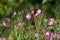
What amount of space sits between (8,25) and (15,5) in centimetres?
123

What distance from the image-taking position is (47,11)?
16.7ft

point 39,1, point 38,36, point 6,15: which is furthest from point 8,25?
point 39,1

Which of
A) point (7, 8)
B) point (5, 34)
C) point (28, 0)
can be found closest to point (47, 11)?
point (28, 0)

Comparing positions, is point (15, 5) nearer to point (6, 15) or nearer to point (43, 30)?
point (6, 15)

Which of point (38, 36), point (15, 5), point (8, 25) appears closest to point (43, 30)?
point (38, 36)

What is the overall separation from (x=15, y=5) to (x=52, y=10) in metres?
0.72

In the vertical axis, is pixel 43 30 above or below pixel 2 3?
Result: below

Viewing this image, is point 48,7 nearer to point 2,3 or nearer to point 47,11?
point 47,11

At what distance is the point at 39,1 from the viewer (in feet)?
17.1

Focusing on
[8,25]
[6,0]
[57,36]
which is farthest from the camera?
[6,0]

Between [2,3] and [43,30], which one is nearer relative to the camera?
[43,30]

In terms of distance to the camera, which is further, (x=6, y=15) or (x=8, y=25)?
(x=6, y=15)

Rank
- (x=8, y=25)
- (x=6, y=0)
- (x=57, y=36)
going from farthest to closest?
(x=6, y=0), (x=8, y=25), (x=57, y=36)

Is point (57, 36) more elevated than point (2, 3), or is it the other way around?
point (2, 3)
